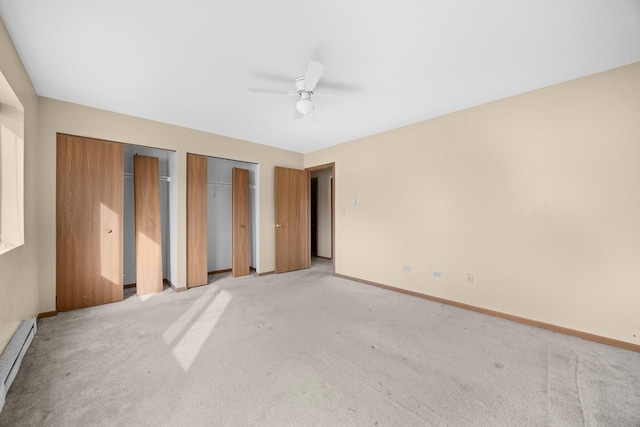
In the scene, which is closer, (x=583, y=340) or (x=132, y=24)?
(x=132, y=24)

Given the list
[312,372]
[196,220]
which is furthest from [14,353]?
[196,220]

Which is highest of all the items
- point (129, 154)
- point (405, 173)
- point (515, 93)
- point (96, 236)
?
point (515, 93)

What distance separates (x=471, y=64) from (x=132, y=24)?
2.74 meters

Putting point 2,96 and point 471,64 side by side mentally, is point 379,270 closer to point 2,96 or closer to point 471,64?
point 471,64

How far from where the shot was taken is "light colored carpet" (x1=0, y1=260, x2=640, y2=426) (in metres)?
1.49

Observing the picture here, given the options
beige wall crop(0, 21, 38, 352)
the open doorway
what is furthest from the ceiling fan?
the open doorway

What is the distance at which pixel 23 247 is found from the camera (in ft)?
7.63

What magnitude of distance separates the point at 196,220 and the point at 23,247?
72.9 inches

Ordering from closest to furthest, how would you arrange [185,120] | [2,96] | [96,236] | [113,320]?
[2,96]
[113,320]
[96,236]
[185,120]

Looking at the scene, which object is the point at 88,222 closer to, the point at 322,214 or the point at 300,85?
the point at 300,85

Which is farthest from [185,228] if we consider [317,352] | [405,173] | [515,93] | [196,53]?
[515,93]

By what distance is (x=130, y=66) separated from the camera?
2307 mm

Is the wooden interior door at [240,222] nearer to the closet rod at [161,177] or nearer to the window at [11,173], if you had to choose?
the closet rod at [161,177]

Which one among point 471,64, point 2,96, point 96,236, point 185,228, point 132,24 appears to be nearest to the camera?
point 132,24
